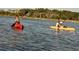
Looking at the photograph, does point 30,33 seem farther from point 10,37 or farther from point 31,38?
point 10,37

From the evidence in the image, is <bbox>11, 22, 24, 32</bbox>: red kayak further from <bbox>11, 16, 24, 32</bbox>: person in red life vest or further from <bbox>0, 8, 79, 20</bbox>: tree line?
<bbox>0, 8, 79, 20</bbox>: tree line

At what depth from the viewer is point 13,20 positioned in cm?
188

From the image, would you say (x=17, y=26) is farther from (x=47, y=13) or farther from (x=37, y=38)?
(x=47, y=13)

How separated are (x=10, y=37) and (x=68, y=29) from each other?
2.06 ft

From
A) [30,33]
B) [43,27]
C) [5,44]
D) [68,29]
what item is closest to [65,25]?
[68,29]

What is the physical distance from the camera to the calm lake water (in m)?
1.86

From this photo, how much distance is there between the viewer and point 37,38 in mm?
1879

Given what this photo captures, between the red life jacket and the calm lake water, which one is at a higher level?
the red life jacket

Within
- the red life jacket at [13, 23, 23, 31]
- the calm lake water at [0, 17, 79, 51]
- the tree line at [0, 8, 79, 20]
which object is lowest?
the calm lake water at [0, 17, 79, 51]

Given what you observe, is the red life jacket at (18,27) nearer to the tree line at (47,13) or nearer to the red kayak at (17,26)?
the red kayak at (17,26)

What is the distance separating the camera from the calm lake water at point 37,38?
186 cm

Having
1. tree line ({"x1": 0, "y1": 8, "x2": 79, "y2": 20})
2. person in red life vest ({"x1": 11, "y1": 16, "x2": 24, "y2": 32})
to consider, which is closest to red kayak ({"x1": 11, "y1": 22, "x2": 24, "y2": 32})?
person in red life vest ({"x1": 11, "y1": 16, "x2": 24, "y2": 32})

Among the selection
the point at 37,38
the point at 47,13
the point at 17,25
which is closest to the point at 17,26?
the point at 17,25

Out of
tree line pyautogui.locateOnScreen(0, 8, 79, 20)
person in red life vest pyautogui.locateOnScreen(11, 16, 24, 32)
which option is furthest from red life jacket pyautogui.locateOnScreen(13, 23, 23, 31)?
tree line pyautogui.locateOnScreen(0, 8, 79, 20)
